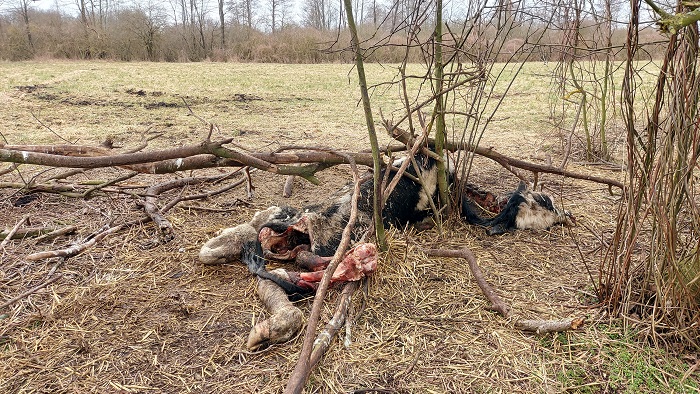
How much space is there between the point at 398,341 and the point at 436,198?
1686mm

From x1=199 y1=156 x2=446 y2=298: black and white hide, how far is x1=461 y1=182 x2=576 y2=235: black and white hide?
443 millimetres

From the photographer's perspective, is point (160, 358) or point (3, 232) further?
Result: point (3, 232)

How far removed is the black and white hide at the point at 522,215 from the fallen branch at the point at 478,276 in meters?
0.57

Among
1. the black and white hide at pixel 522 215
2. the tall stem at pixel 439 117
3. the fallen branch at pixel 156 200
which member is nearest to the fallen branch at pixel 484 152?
the tall stem at pixel 439 117

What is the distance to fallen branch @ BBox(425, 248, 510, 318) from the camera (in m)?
2.96

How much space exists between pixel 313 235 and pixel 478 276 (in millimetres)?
1187

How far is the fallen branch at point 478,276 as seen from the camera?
296 centimetres

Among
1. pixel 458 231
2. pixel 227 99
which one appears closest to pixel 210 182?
pixel 458 231

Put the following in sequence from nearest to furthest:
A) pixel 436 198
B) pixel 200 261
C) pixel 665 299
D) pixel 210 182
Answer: pixel 665 299 → pixel 200 261 → pixel 436 198 → pixel 210 182

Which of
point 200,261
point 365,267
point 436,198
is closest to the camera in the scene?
point 365,267

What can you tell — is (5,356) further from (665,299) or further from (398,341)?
(665,299)

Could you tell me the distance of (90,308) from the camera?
3.00m

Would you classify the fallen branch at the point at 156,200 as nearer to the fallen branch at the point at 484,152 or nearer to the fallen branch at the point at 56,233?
the fallen branch at the point at 56,233

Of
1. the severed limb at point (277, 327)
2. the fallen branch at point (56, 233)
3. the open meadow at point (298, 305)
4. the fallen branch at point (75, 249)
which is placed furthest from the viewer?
the fallen branch at point (56, 233)
